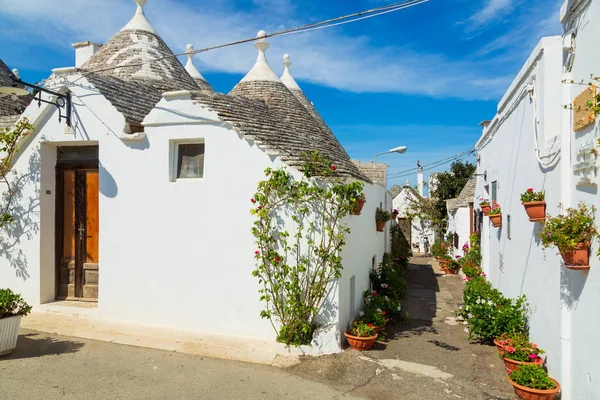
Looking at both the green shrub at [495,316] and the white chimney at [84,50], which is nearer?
the green shrub at [495,316]

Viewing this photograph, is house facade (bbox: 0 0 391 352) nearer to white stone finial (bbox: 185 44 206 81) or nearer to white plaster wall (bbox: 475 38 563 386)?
white plaster wall (bbox: 475 38 563 386)

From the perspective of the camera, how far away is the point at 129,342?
6863 millimetres

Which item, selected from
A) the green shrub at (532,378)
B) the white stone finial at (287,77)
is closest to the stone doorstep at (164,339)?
the green shrub at (532,378)

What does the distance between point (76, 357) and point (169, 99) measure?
4519 millimetres

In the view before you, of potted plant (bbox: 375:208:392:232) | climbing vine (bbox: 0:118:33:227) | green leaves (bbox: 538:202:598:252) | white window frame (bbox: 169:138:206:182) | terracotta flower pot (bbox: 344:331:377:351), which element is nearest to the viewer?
green leaves (bbox: 538:202:598:252)

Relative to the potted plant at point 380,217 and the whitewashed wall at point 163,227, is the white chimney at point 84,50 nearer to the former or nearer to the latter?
the whitewashed wall at point 163,227

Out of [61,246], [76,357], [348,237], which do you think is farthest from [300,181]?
[61,246]

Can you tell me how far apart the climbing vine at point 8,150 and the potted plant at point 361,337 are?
23.2 feet

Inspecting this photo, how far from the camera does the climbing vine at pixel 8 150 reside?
26.1ft

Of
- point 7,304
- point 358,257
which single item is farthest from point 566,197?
point 7,304

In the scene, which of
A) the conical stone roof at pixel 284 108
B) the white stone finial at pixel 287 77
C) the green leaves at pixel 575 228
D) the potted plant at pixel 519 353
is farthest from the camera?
the white stone finial at pixel 287 77

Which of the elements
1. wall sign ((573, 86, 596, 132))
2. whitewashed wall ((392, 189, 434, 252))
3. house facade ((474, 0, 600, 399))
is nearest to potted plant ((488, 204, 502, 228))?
house facade ((474, 0, 600, 399))

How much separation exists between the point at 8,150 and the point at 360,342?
7713 mm

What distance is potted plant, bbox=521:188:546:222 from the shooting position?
18.7ft
